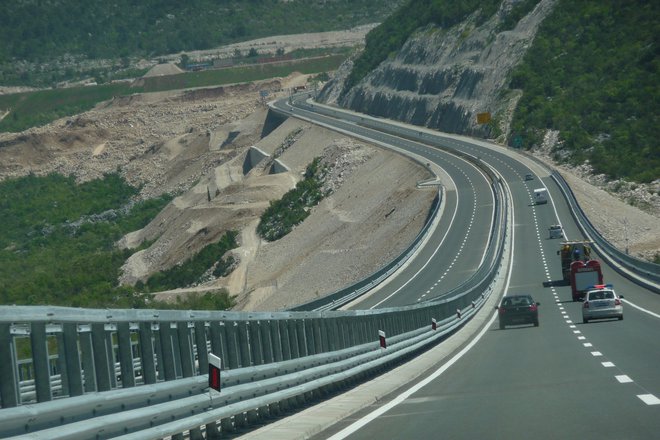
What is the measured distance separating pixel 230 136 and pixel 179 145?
66.3 ft

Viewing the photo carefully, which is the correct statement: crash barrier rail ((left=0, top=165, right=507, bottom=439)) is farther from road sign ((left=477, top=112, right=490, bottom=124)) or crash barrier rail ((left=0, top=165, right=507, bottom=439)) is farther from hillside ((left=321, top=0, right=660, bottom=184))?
road sign ((left=477, top=112, right=490, bottom=124))

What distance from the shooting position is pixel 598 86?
124 meters

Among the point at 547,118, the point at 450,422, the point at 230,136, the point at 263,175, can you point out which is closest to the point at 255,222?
the point at 263,175

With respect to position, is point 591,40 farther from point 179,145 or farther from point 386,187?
point 179,145

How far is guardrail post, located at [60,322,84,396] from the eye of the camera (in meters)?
9.70

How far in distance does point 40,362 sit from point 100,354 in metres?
1.44

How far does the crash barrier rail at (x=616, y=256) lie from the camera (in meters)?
50.4

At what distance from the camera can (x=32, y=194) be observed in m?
184

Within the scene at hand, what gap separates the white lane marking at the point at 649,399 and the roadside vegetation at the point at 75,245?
40616 millimetres

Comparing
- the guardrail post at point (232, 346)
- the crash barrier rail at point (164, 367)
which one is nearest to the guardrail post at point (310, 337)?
the crash barrier rail at point (164, 367)

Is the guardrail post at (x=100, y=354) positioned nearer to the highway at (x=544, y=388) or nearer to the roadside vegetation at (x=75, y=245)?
the highway at (x=544, y=388)

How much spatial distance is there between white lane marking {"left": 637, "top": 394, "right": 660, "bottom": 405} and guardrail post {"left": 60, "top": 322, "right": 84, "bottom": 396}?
303 inches

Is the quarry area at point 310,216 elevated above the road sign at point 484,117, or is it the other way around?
the road sign at point 484,117

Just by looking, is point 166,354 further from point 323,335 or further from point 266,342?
point 323,335
